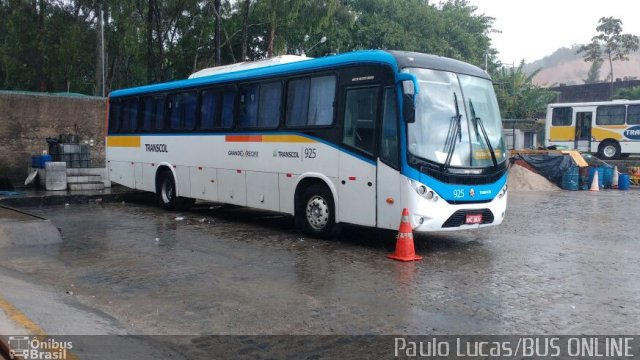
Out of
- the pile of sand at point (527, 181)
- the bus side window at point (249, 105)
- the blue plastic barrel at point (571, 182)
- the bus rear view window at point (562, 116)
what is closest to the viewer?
the bus side window at point (249, 105)

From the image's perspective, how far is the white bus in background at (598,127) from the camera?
2894cm

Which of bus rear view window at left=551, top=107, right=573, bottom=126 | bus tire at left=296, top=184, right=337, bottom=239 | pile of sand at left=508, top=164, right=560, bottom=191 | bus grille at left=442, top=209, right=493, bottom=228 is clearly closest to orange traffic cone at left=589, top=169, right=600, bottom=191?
pile of sand at left=508, top=164, right=560, bottom=191

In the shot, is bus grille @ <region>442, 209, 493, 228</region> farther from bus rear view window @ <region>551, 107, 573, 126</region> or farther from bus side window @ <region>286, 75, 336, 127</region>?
bus rear view window @ <region>551, 107, 573, 126</region>

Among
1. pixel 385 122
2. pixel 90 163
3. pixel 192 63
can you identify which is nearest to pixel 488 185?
pixel 385 122

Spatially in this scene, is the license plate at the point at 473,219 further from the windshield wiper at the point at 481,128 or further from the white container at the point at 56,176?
the white container at the point at 56,176

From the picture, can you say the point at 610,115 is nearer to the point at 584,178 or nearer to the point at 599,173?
the point at 599,173

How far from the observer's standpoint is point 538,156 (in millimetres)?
24531

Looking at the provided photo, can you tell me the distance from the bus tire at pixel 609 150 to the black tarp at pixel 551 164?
24.4 ft

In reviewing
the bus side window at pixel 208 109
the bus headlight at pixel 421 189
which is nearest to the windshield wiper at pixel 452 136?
the bus headlight at pixel 421 189

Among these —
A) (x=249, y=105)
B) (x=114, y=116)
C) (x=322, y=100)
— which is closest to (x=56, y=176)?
(x=114, y=116)

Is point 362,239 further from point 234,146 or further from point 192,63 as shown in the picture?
point 192,63

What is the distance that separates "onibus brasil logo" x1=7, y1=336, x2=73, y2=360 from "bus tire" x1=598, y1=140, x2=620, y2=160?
99.8ft

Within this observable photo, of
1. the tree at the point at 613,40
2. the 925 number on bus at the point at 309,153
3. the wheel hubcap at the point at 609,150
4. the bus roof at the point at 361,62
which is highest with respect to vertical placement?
the tree at the point at 613,40

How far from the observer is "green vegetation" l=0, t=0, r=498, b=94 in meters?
25.5
